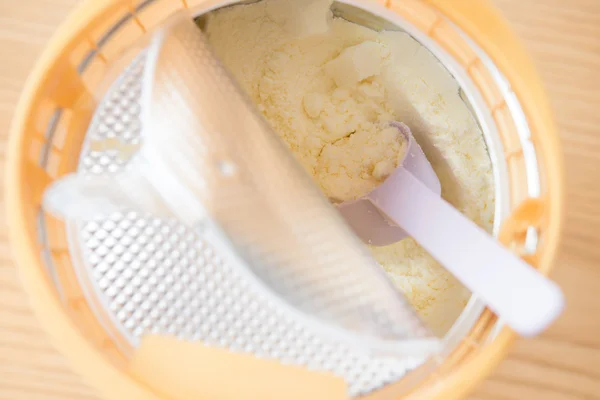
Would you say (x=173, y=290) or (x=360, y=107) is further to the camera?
(x=360, y=107)

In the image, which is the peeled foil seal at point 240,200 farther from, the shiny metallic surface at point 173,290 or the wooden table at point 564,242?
the wooden table at point 564,242

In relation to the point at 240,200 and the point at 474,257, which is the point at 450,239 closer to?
the point at 474,257

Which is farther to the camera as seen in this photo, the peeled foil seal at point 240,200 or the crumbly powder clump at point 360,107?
the crumbly powder clump at point 360,107

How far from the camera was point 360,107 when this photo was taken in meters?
0.43

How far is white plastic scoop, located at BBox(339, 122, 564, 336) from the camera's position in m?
0.27

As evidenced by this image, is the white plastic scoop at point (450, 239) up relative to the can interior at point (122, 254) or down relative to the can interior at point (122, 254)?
down

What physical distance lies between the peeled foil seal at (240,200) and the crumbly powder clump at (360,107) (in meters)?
0.06

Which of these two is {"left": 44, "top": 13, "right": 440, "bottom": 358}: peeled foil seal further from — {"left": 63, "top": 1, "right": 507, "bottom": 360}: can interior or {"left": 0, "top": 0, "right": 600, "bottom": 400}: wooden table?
{"left": 0, "top": 0, "right": 600, "bottom": 400}: wooden table

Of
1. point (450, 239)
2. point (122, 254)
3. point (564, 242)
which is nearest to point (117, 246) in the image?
point (122, 254)

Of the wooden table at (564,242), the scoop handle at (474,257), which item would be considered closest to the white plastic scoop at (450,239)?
the scoop handle at (474,257)

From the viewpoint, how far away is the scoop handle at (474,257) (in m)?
0.27

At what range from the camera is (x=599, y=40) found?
0.42 m

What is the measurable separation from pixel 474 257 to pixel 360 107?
0.17 meters

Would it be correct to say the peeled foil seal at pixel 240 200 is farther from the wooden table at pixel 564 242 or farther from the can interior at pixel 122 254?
the wooden table at pixel 564 242
